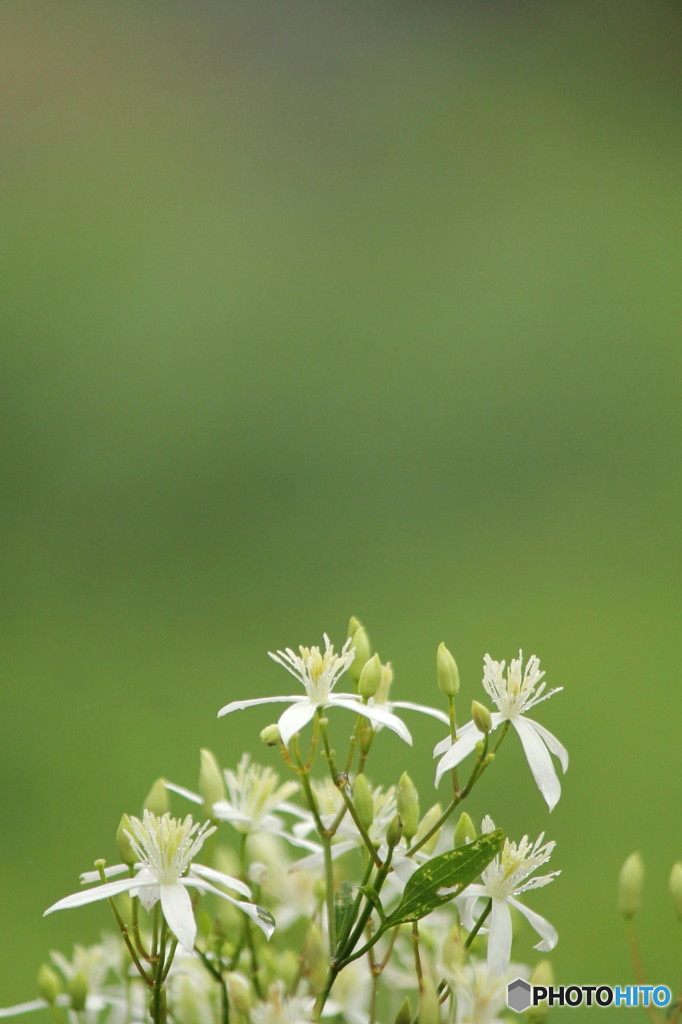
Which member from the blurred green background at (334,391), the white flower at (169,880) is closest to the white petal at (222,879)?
the white flower at (169,880)

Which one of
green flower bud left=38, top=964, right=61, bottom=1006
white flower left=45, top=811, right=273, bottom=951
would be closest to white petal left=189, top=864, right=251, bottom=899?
white flower left=45, top=811, right=273, bottom=951

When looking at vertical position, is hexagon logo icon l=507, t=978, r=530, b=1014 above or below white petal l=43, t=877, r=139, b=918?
below

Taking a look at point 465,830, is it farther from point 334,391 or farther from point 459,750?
point 334,391

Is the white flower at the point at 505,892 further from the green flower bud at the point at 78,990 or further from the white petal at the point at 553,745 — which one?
the green flower bud at the point at 78,990

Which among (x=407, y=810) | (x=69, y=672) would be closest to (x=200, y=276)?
(x=69, y=672)

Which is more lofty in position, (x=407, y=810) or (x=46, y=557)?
(x=46, y=557)

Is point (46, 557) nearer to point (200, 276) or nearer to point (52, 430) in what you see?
point (52, 430)

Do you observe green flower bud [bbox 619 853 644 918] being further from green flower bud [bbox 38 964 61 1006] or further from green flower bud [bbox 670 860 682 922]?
green flower bud [bbox 38 964 61 1006]

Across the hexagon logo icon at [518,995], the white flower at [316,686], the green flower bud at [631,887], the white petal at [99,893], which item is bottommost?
the hexagon logo icon at [518,995]
